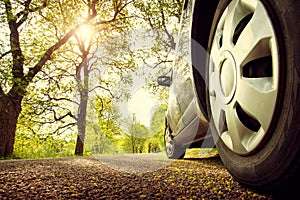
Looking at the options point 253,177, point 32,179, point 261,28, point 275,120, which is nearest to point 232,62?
point 261,28

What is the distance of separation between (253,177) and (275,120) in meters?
0.36

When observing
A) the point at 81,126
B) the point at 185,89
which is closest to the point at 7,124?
the point at 81,126

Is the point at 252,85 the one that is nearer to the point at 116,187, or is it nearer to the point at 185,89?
the point at 116,187

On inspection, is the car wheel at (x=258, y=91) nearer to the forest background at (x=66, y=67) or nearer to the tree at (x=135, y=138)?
the forest background at (x=66, y=67)

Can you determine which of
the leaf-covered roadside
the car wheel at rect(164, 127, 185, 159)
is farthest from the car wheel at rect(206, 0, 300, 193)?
the car wheel at rect(164, 127, 185, 159)

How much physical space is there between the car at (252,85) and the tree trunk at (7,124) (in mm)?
8677

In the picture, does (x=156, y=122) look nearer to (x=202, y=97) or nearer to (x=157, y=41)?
(x=157, y=41)

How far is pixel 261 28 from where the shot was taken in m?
1.33

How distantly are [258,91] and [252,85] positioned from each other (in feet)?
0.21

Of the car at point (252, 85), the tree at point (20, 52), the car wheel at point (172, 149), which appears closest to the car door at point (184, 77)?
the car at point (252, 85)

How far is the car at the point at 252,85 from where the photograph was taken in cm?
114

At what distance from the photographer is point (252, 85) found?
1393 millimetres

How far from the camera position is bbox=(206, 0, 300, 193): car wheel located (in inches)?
44.8

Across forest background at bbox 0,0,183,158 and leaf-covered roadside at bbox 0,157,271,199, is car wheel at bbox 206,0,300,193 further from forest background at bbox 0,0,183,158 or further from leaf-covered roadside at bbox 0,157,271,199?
forest background at bbox 0,0,183,158
